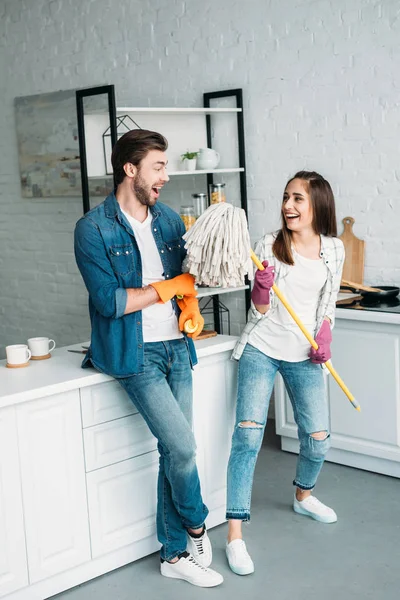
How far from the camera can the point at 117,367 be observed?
2.60 meters

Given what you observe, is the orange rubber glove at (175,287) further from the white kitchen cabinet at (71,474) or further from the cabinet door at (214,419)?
the cabinet door at (214,419)

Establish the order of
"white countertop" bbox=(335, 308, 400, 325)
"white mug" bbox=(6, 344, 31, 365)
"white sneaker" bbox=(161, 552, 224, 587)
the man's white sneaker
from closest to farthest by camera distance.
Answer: "white sneaker" bbox=(161, 552, 224, 587), "white mug" bbox=(6, 344, 31, 365), the man's white sneaker, "white countertop" bbox=(335, 308, 400, 325)

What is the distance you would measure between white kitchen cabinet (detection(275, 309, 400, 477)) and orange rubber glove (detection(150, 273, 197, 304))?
3.84ft

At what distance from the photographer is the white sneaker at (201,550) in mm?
2758

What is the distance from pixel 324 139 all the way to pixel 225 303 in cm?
115

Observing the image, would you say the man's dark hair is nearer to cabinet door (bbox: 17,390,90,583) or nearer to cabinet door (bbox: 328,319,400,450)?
cabinet door (bbox: 17,390,90,583)

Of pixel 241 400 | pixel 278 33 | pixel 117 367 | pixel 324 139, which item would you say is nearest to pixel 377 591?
pixel 241 400

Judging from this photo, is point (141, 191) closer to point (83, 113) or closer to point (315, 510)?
point (315, 510)

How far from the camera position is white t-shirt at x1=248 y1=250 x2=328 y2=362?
2.93 m

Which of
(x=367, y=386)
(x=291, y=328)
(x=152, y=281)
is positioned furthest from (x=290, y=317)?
(x=367, y=386)

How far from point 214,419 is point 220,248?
822mm

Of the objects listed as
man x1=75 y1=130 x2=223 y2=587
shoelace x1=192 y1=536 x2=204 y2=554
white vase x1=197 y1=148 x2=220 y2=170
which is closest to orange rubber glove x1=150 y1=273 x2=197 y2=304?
man x1=75 y1=130 x2=223 y2=587

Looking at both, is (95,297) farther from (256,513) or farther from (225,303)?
(225,303)

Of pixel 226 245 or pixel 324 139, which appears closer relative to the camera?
pixel 226 245
